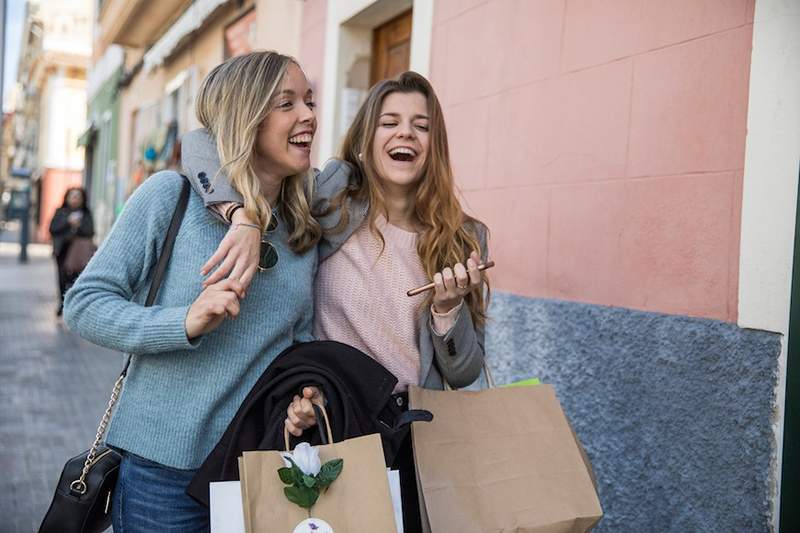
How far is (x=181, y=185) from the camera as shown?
204cm

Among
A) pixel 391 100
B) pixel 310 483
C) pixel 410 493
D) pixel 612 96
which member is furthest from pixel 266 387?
pixel 612 96

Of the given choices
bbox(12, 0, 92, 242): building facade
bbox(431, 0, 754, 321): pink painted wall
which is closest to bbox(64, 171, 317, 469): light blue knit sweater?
bbox(431, 0, 754, 321): pink painted wall

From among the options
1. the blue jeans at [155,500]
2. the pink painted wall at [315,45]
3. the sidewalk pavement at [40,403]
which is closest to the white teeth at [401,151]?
the blue jeans at [155,500]

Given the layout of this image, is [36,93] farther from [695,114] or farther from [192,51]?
[695,114]

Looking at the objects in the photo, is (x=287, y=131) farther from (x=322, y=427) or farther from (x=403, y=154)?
(x=322, y=427)

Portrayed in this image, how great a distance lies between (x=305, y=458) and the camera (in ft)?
5.66

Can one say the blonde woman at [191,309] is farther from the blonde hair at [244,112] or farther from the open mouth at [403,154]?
the open mouth at [403,154]

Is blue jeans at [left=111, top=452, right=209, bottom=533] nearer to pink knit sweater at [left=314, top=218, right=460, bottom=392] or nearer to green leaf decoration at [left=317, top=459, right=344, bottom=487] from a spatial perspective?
green leaf decoration at [left=317, top=459, right=344, bottom=487]

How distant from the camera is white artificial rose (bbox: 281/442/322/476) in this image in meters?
1.72

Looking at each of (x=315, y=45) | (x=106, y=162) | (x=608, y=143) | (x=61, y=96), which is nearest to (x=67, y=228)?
(x=315, y=45)

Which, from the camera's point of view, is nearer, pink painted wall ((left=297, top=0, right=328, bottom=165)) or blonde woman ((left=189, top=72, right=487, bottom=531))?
blonde woman ((left=189, top=72, right=487, bottom=531))

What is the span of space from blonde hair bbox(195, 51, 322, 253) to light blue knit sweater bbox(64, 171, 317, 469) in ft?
0.37

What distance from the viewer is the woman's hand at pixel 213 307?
1799mm

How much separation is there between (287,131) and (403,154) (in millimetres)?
450
